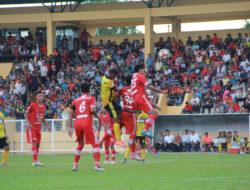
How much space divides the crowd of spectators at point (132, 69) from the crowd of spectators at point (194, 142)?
154cm

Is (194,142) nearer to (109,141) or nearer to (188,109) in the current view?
(188,109)

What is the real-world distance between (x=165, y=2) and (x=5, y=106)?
1403 cm

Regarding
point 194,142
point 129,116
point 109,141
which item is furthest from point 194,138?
point 129,116

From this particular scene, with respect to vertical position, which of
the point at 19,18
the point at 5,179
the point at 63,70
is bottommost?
the point at 5,179

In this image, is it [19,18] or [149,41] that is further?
[19,18]

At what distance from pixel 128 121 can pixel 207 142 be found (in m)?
13.2

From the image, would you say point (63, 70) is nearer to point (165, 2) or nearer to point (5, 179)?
point (165, 2)

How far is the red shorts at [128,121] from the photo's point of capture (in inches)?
585

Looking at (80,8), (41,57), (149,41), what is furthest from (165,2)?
(41,57)

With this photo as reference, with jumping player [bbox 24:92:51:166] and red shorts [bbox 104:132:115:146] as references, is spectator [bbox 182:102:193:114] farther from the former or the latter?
jumping player [bbox 24:92:51:166]

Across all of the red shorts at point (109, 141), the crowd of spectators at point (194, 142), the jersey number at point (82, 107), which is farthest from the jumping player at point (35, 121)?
the crowd of spectators at point (194, 142)

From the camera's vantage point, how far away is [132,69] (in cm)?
3472

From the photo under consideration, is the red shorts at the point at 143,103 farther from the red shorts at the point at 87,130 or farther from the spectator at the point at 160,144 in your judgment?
the spectator at the point at 160,144

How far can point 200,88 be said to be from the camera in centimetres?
2994
